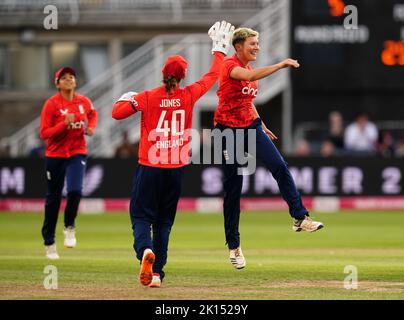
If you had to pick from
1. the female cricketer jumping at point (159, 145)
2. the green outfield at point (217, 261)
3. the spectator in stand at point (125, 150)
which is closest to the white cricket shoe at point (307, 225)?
the green outfield at point (217, 261)

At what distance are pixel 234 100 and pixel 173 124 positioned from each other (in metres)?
1.12

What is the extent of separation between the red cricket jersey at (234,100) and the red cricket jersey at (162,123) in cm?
89

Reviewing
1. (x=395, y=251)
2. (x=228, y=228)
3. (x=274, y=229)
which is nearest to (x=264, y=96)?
(x=274, y=229)

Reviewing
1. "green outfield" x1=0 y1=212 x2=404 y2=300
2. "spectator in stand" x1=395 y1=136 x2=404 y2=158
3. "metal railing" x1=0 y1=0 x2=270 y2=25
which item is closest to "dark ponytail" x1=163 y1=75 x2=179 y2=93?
"green outfield" x1=0 y1=212 x2=404 y2=300

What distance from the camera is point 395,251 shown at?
49.8ft

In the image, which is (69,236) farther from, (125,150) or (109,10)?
(109,10)

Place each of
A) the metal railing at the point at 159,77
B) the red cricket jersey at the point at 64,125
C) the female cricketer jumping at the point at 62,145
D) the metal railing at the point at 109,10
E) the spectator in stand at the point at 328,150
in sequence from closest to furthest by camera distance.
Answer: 1. the red cricket jersey at the point at 64,125
2. the female cricketer jumping at the point at 62,145
3. the spectator in stand at the point at 328,150
4. the metal railing at the point at 159,77
5. the metal railing at the point at 109,10

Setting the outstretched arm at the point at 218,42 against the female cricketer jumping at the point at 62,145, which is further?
the female cricketer jumping at the point at 62,145

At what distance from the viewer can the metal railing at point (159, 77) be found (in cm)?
2620

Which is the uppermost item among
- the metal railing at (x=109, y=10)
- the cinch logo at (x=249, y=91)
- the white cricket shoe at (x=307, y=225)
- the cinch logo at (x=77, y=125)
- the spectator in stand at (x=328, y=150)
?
the metal railing at (x=109, y=10)

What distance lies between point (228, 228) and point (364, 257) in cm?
297

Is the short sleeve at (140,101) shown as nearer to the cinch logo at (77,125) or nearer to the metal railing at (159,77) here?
the cinch logo at (77,125)

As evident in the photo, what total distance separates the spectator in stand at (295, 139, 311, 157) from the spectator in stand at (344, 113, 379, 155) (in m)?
0.85

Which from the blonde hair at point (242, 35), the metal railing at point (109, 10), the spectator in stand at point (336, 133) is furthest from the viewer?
the metal railing at point (109, 10)
